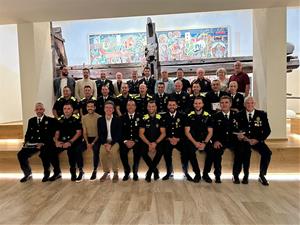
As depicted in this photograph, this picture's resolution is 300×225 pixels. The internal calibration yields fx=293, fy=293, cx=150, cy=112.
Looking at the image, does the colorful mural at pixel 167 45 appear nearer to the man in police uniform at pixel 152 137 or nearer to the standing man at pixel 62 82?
the standing man at pixel 62 82

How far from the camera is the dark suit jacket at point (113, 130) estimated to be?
4.37 m

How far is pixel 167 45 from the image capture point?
9000mm

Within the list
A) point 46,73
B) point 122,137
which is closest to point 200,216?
point 122,137

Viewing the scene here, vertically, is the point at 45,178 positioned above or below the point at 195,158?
below

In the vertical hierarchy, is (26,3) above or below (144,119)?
above

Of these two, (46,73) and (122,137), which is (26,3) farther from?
(122,137)

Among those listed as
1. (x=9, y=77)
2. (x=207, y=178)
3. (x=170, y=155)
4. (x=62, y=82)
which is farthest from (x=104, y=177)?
(x=9, y=77)

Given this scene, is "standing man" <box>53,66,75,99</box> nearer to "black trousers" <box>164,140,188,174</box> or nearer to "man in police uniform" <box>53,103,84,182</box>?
"man in police uniform" <box>53,103,84,182</box>

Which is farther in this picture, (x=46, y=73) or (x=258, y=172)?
(x=46, y=73)

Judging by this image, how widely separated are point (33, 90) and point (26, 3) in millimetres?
1741

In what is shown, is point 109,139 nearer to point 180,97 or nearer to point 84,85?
point 180,97

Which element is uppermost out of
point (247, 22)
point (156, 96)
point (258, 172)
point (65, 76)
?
point (247, 22)

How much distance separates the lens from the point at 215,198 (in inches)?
131

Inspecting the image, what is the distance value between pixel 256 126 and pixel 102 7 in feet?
9.93
